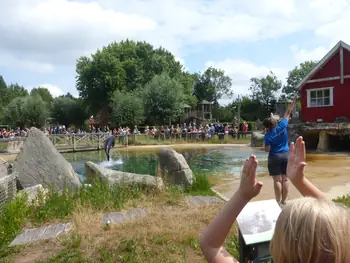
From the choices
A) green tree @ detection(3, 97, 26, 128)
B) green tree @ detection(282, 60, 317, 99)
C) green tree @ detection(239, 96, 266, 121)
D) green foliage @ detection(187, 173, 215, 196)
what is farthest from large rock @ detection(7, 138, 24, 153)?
green tree @ detection(282, 60, 317, 99)

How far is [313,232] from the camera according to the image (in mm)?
1270

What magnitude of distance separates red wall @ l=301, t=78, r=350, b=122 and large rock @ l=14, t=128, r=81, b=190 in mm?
16927

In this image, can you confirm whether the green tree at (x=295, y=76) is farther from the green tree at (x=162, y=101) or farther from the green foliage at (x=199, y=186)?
the green foliage at (x=199, y=186)

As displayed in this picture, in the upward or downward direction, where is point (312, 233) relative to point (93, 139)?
upward

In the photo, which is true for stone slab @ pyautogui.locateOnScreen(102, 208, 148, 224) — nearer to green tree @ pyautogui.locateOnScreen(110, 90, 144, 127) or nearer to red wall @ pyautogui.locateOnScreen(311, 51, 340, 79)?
red wall @ pyautogui.locateOnScreen(311, 51, 340, 79)

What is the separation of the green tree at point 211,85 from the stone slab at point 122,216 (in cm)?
5758

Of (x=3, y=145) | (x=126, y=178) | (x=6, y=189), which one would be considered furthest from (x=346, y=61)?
(x=3, y=145)

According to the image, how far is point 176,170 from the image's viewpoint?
27.0ft

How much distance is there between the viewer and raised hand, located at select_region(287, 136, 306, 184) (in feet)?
6.97

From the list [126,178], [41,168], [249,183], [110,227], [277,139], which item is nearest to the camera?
[249,183]

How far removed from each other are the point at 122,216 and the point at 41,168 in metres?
3.23

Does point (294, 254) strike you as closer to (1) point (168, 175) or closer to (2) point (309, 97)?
(1) point (168, 175)

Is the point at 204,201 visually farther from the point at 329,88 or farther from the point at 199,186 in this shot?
the point at 329,88

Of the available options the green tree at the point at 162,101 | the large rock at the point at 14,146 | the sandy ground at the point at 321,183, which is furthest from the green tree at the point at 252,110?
the sandy ground at the point at 321,183
